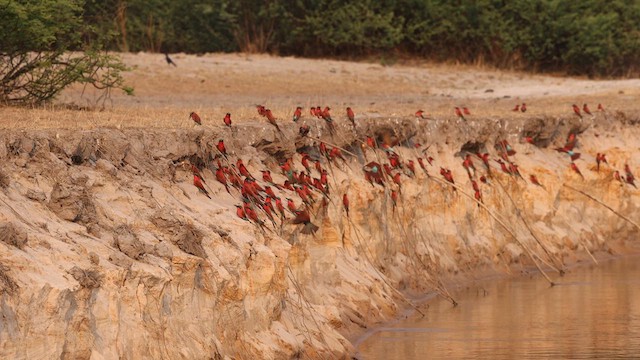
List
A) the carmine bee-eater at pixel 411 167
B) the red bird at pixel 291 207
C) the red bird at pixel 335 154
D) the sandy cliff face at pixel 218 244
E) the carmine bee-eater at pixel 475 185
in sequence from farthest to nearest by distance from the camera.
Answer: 1. the carmine bee-eater at pixel 475 185
2. the carmine bee-eater at pixel 411 167
3. the red bird at pixel 335 154
4. the red bird at pixel 291 207
5. the sandy cliff face at pixel 218 244

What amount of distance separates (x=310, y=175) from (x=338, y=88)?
15.0m

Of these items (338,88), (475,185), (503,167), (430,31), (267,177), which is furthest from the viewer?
(430,31)

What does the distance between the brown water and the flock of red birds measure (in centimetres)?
155

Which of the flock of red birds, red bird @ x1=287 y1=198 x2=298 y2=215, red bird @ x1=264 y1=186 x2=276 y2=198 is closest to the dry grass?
the flock of red birds

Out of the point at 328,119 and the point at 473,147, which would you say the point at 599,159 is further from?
the point at 328,119

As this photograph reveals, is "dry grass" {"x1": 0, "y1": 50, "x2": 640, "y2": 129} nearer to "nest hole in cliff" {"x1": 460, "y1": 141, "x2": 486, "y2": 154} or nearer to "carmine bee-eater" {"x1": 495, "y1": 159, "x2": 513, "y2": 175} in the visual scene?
"nest hole in cliff" {"x1": 460, "y1": 141, "x2": 486, "y2": 154}

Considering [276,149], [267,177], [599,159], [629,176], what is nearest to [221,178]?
[267,177]

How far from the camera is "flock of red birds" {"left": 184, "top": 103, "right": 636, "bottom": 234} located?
1470 centimetres

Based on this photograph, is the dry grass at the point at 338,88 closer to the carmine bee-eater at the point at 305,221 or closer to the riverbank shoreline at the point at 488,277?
Answer: the riverbank shoreline at the point at 488,277

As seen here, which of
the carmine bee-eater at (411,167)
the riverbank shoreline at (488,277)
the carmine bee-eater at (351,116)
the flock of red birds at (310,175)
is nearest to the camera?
the flock of red birds at (310,175)

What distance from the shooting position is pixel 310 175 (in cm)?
1688

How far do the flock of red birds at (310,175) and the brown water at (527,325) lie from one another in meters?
1.55

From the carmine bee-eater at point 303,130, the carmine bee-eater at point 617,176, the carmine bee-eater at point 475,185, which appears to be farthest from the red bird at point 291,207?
the carmine bee-eater at point 617,176

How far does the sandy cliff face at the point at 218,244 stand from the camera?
10570 millimetres
